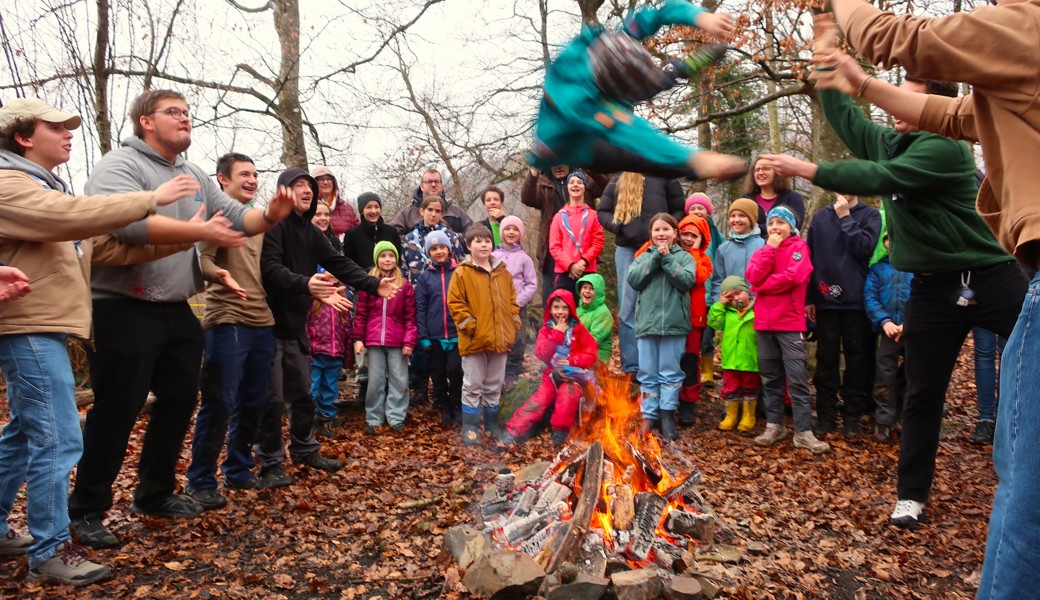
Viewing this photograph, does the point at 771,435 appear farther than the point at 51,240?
Yes

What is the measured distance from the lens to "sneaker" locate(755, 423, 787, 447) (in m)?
6.85

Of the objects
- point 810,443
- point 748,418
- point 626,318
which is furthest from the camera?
point 626,318

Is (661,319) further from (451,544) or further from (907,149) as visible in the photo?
(451,544)

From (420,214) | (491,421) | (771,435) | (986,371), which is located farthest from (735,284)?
(420,214)

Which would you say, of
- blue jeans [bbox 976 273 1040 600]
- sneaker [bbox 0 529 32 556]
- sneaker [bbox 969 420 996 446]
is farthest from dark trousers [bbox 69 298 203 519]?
sneaker [bbox 969 420 996 446]

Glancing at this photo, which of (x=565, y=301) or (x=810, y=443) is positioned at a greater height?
(x=565, y=301)

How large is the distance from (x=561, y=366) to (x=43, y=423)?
14.3ft

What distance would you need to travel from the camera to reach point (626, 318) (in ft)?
26.1

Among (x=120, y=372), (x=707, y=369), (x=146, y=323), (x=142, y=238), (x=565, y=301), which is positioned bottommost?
(x=707, y=369)

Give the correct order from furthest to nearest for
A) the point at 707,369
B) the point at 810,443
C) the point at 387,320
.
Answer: the point at 707,369, the point at 387,320, the point at 810,443

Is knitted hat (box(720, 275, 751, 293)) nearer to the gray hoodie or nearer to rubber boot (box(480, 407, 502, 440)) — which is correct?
rubber boot (box(480, 407, 502, 440))

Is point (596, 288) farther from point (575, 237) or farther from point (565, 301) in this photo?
point (575, 237)

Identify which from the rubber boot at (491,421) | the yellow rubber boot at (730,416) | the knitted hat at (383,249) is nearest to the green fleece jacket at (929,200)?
the yellow rubber boot at (730,416)

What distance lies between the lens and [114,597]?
12.3 feet
